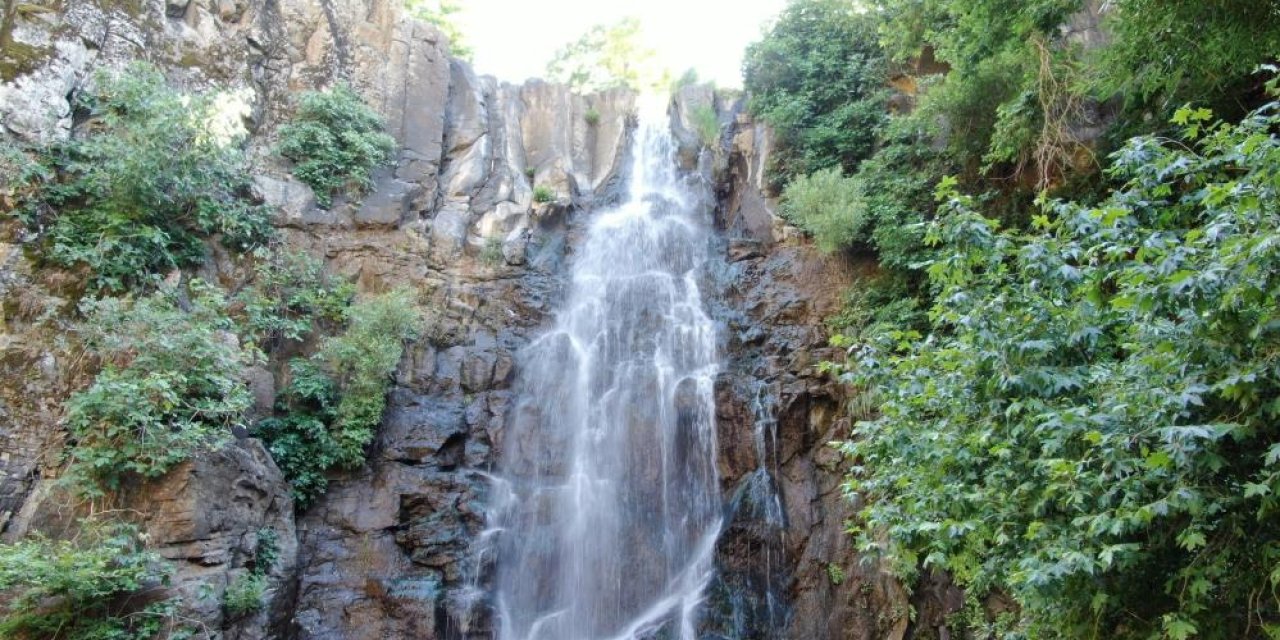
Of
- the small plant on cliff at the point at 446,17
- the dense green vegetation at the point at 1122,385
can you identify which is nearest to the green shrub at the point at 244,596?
the dense green vegetation at the point at 1122,385

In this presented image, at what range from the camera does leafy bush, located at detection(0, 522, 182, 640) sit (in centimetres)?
745

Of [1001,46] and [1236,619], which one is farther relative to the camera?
[1001,46]

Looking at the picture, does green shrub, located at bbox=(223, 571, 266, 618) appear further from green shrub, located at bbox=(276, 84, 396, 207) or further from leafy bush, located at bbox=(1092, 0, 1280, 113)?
leafy bush, located at bbox=(1092, 0, 1280, 113)

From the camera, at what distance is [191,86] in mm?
14180

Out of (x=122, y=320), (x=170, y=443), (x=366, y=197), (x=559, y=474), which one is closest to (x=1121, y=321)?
(x=559, y=474)

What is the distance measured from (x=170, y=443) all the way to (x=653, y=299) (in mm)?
8523

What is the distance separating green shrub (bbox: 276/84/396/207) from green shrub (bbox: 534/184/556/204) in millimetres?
3186

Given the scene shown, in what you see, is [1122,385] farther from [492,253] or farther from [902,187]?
[492,253]

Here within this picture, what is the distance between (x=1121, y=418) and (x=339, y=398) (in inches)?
417

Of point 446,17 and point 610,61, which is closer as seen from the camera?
point 446,17

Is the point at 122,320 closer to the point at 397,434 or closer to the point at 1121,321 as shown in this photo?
the point at 397,434

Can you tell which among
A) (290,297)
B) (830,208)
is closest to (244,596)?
(290,297)

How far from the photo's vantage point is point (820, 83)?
54.5 feet

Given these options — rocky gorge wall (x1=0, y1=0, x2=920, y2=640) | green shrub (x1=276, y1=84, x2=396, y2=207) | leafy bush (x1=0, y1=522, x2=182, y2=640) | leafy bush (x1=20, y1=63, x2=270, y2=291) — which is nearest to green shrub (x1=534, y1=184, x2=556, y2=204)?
rocky gorge wall (x1=0, y1=0, x2=920, y2=640)
